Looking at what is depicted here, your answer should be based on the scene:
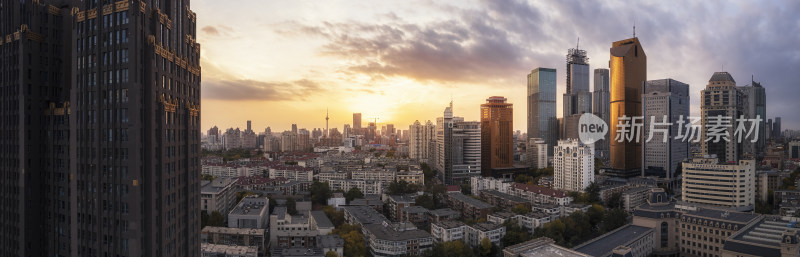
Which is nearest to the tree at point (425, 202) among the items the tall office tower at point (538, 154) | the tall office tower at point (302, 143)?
the tall office tower at point (538, 154)

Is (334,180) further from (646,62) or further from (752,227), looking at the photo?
(646,62)

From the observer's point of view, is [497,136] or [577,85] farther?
[577,85]

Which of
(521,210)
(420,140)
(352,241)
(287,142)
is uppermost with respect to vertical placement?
(420,140)

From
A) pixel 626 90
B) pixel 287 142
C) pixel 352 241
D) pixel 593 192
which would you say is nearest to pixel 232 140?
pixel 287 142

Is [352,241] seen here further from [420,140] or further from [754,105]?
[754,105]

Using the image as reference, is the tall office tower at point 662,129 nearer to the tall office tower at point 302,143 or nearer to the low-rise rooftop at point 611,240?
the low-rise rooftop at point 611,240

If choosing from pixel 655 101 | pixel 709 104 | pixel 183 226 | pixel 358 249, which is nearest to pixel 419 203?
pixel 358 249
